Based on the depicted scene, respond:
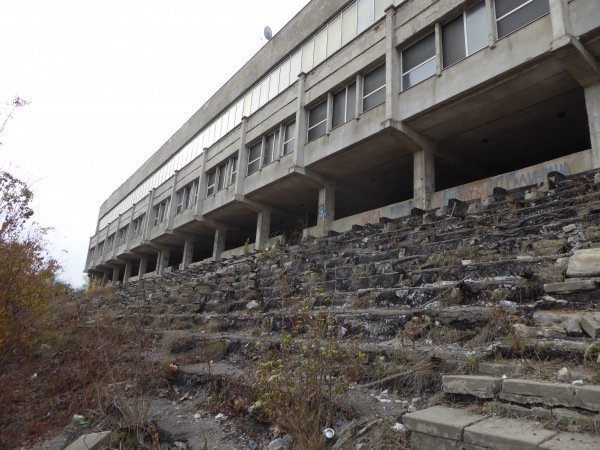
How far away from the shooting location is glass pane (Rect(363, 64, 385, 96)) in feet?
49.6

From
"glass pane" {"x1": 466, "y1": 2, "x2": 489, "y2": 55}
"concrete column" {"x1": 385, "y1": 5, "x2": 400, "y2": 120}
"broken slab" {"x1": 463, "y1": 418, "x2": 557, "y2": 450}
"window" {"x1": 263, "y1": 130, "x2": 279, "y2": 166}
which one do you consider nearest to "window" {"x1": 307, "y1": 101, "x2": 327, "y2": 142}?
"window" {"x1": 263, "y1": 130, "x2": 279, "y2": 166}

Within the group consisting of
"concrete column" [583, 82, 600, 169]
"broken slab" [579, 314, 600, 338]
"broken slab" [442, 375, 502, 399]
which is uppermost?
"concrete column" [583, 82, 600, 169]

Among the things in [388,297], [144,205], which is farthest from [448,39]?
[144,205]

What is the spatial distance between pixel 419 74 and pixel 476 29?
2222 millimetres

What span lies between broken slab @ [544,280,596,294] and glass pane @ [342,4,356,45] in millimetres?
15819

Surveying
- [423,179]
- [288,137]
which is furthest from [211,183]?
[423,179]

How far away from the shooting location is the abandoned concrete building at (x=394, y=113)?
419 inches

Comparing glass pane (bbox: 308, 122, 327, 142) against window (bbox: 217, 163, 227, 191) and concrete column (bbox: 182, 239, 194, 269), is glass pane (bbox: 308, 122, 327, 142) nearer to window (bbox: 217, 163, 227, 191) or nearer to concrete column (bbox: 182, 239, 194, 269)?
window (bbox: 217, 163, 227, 191)

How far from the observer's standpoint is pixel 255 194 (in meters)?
20.9

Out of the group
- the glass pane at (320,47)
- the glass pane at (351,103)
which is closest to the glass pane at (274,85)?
the glass pane at (320,47)

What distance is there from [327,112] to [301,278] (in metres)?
10.3

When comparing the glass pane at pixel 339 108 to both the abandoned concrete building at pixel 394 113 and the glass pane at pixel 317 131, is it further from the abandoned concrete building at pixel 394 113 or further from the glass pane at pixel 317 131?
the glass pane at pixel 317 131

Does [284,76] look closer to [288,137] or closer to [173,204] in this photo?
[288,137]

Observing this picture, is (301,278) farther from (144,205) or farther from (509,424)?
(144,205)
